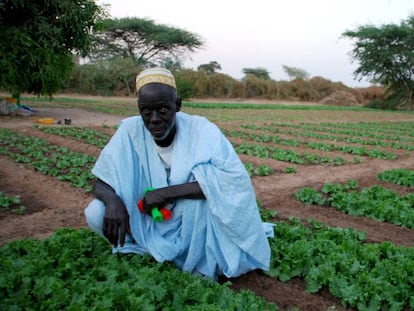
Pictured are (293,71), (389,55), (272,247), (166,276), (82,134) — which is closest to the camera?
(166,276)

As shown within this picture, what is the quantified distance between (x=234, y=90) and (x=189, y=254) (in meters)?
37.3

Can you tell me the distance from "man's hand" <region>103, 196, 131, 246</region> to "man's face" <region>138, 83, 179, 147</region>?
533mm

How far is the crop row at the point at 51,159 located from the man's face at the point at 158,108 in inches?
129

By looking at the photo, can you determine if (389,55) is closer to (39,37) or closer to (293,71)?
(39,37)

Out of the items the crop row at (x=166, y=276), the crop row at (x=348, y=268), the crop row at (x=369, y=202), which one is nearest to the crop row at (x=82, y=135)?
the crop row at (x=369, y=202)

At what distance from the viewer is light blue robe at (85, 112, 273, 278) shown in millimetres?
2672

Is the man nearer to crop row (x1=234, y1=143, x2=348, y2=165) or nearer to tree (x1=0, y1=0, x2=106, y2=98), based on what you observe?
crop row (x1=234, y1=143, x2=348, y2=165)

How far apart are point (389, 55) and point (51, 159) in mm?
30270

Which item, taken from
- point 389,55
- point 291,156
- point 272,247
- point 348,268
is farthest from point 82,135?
point 389,55

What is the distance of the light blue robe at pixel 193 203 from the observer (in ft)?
8.77

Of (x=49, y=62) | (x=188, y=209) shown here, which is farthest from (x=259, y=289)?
(x=49, y=62)

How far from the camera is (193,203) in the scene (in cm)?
274

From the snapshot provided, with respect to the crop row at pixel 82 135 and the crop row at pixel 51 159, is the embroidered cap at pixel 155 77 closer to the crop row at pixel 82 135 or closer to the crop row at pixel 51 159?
the crop row at pixel 51 159

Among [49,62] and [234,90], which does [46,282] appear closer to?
[49,62]
